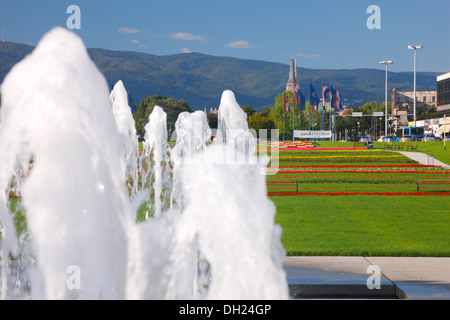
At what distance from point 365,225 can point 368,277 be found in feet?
14.7

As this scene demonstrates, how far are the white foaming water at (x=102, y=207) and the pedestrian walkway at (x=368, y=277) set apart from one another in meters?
2.27

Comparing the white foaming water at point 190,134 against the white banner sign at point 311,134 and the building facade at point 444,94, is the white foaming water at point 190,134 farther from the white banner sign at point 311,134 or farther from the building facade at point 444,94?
the building facade at point 444,94

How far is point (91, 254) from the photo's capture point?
14.3ft

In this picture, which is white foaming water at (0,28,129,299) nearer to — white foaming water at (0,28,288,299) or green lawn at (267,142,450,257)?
white foaming water at (0,28,288,299)

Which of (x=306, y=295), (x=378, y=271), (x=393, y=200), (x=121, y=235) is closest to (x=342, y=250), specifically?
(x=378, y=271)

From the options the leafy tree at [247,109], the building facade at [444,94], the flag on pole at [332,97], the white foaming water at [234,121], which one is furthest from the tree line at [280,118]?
the white foaming water at [234,121]

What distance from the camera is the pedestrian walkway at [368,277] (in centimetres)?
653

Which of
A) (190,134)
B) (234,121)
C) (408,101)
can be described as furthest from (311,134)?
(408,101)

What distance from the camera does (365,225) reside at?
1135 cm

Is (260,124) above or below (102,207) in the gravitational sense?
above

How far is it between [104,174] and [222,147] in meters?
1.11

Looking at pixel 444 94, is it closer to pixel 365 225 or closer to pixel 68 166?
pixel 365 225

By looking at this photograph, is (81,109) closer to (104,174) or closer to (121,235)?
(104,174)

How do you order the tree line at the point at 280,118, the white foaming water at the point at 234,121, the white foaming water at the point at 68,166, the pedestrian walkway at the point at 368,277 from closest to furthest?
the white foaming water at the point at 68,166 < the pedestrian walkway at the point at 368,277 < the white foaming water at the point at 234,121 < the tree line at the point at 280,118
